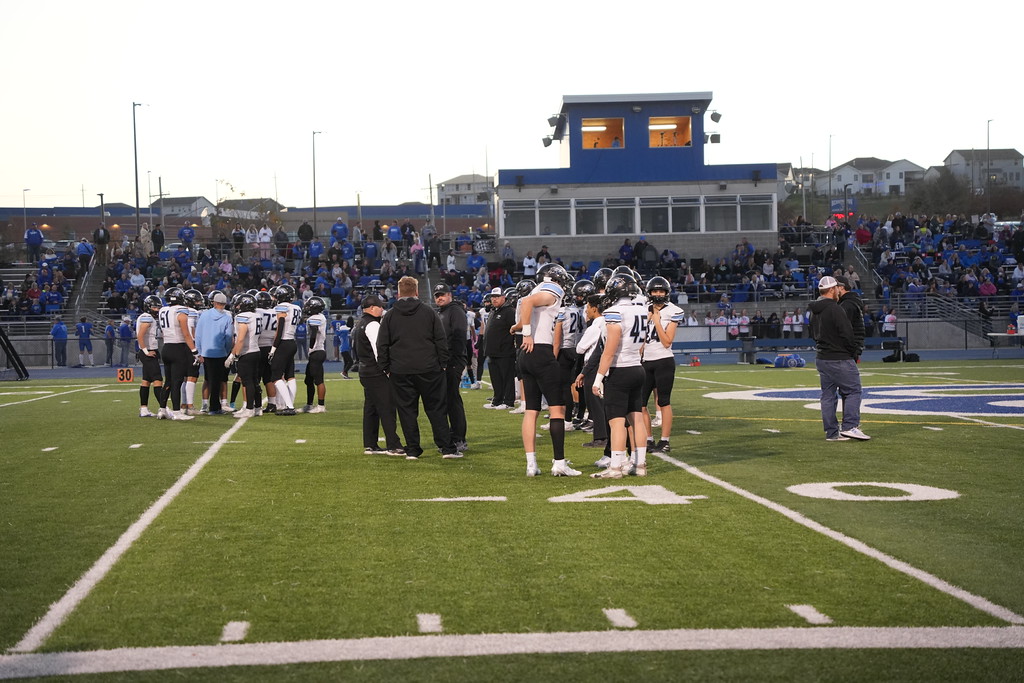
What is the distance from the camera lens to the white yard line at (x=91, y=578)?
16.3 feet

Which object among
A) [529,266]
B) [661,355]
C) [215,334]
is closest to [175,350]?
[215,334]

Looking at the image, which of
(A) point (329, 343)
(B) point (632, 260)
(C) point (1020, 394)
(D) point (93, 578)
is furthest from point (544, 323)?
(B) point (632, 260)

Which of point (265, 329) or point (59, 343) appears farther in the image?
point (59, 343)

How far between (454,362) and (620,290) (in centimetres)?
334

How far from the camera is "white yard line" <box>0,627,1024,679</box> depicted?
4.58 m

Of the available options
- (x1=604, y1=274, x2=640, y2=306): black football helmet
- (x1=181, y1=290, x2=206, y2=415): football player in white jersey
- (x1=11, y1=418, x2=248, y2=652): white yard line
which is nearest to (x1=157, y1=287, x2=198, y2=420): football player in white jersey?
(x1=181, y1=290, x2=206, y2=415): football player in white jersey

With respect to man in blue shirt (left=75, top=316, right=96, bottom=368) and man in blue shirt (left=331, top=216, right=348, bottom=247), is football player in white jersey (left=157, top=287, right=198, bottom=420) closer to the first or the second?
man in blue shirt (left=75, top=316, right=96, bottom=368)

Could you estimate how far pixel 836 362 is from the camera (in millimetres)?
12344

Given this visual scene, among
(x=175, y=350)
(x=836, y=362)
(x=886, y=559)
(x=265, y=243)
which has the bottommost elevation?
(x=886, y=559)

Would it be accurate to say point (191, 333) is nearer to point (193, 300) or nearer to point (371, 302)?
point (193, 300)

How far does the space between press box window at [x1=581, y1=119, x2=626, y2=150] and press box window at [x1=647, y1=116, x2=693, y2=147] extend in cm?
128

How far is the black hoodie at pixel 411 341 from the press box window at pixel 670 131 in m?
36.6

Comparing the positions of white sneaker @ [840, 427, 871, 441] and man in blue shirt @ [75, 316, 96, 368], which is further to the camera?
man in blue shirt @ [75, 316, 96, 368]

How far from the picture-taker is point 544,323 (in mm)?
9984
